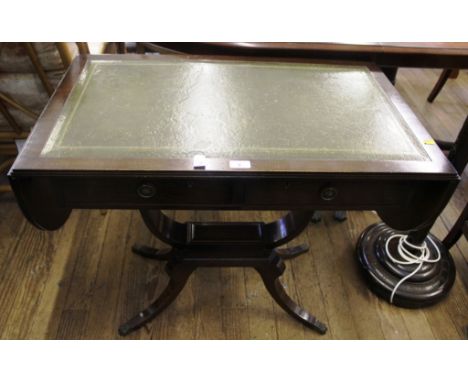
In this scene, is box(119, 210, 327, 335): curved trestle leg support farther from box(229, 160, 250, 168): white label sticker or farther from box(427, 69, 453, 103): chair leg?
box(427, 69, 453, 103): chair leg

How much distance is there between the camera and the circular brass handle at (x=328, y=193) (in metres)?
0.82

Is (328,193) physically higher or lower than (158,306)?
higher

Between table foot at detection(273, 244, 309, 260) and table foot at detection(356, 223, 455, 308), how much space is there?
0.20 meters

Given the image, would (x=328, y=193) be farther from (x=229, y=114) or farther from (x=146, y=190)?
(x=146, y=190)

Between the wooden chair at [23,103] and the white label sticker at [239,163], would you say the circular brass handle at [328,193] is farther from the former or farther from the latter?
the wooden chair at [23,103]

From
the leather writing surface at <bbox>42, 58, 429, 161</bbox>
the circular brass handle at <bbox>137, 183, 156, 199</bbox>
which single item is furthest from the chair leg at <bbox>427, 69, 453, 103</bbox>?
the circular brass handle at <bbox>137, 183, 156, 199</bbox>

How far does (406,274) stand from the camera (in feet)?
4.38

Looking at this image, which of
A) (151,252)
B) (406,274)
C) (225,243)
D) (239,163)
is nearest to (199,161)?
(239,163)

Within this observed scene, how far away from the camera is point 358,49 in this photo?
1235mm

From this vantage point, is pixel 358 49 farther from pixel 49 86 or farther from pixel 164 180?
pixel 49 86

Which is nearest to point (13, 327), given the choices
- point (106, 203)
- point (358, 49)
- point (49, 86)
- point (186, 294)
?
point (186, 294)

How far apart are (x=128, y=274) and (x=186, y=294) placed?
23 cm

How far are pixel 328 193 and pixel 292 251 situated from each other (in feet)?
2.26

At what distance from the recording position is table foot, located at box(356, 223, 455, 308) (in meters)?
1.32
